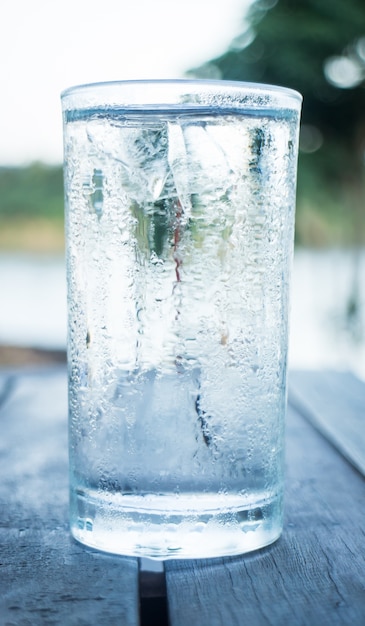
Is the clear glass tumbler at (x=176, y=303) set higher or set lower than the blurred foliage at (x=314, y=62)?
lower

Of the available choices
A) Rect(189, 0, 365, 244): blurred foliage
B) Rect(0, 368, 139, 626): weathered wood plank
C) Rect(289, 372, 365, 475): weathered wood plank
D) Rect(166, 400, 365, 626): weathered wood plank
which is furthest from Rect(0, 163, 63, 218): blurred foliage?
Rect(166, 400, 365, 626): weathered wood plank

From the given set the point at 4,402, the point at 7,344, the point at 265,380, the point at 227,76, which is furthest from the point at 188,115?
the point at 227,76

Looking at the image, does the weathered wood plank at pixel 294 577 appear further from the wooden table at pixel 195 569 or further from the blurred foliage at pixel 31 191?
the blurred foliage at pixel 31 191

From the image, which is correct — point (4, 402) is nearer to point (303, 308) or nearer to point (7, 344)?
point (7, 344)

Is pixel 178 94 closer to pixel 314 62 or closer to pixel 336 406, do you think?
pixel 336 406

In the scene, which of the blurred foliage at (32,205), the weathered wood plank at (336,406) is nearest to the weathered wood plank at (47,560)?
the weathered wood plank at (336,406)

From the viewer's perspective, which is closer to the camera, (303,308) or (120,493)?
(120,493)

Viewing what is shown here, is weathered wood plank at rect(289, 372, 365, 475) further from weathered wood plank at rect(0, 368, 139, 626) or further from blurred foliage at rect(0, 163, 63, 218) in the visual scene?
blurred foliage at rect(0, 163, 63, 218)
